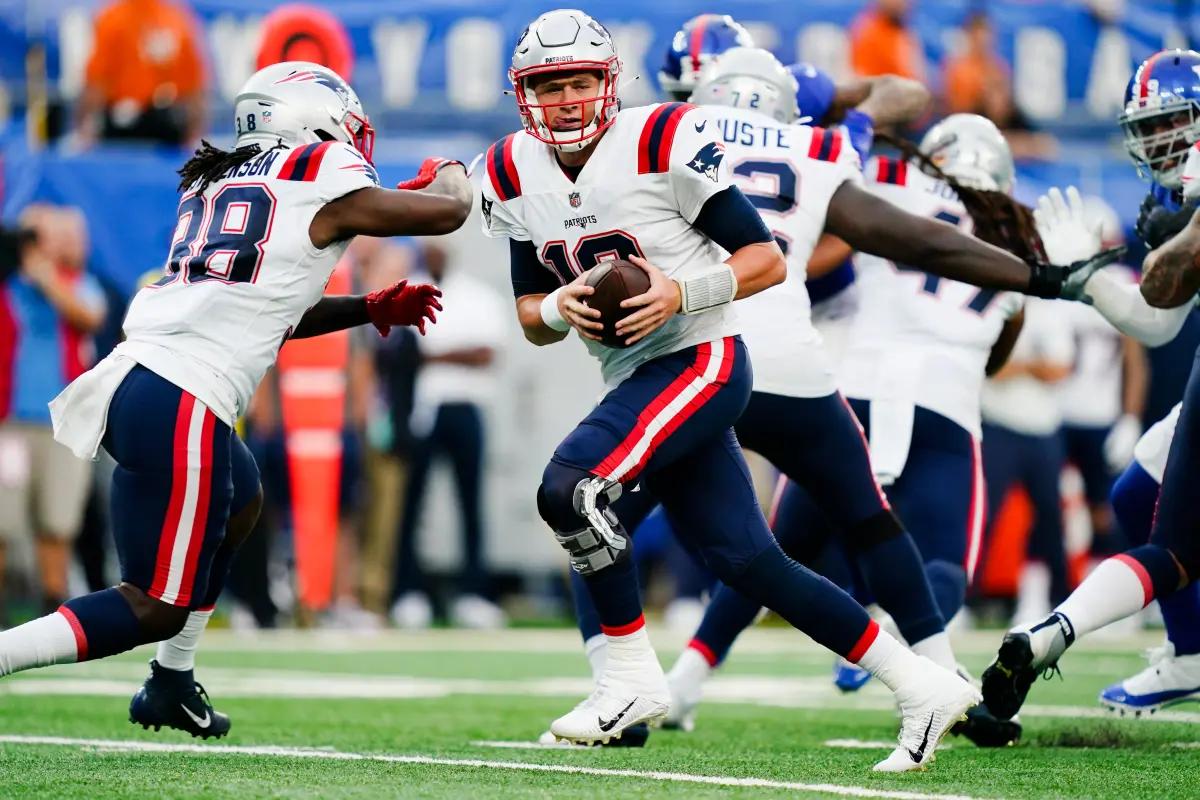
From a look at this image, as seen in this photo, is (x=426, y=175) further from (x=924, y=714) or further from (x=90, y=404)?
(x=924, y=714)

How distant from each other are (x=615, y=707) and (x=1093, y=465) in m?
6.64

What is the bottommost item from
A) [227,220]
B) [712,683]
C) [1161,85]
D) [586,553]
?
[712,683]

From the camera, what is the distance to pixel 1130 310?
516cm

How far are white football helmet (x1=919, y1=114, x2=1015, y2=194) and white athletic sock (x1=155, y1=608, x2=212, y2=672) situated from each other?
277 cm

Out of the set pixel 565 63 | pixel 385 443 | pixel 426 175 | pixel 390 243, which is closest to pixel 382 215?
pixel 426 175

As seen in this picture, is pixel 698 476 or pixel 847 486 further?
pixel 847 486

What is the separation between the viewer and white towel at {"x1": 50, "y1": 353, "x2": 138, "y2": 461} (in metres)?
4.43

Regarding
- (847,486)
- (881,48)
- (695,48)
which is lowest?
(847,486)

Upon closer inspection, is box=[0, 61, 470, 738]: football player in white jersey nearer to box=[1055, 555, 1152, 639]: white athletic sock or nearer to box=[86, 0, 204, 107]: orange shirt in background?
box=[1055, 555, 1152, 639]: white athletic sock

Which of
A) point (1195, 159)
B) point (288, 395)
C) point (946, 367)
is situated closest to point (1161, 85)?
point (1195, 159)

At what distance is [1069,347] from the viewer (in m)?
10.1

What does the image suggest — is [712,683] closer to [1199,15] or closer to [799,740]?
[799,740]

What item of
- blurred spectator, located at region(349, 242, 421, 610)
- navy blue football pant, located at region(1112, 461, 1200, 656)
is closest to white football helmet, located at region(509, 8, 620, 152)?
navy blue football pant, located at region(1112, 461, 1200, 656)

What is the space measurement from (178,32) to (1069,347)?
5303mm
